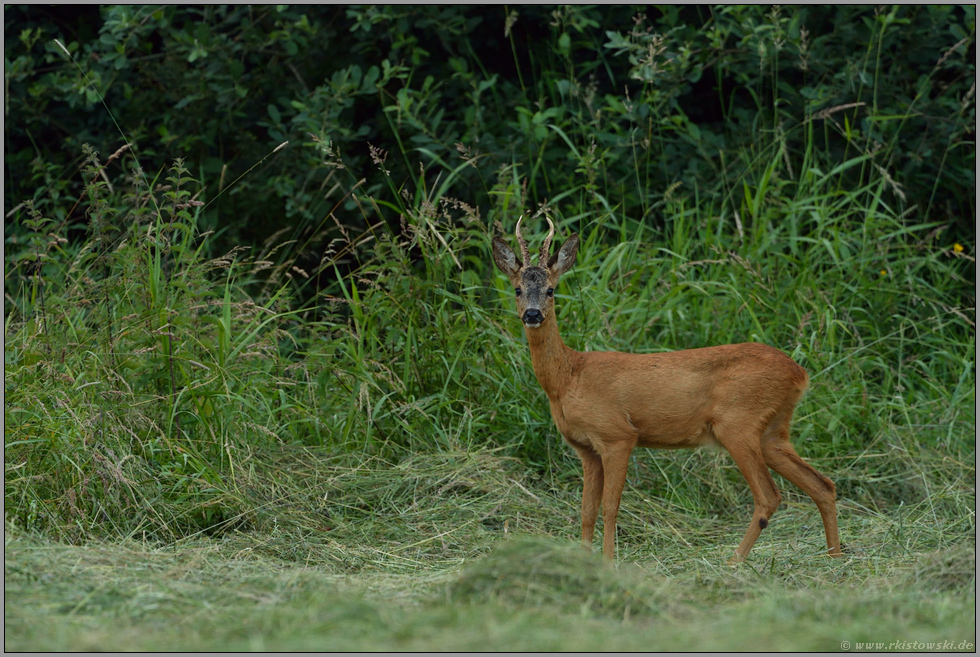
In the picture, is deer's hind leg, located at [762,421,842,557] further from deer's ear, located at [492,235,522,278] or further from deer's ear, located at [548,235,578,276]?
deer's ear, located at [492,235,522,278]

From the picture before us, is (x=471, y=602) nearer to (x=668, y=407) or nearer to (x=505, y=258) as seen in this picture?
(x=668, y=407)

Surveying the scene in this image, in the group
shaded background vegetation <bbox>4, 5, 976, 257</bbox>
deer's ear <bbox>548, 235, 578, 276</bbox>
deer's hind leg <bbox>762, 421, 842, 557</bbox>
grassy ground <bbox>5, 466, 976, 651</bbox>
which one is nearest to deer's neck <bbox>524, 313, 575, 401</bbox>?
deer's ear <bbox>548, 235, 578, 276</bbox>

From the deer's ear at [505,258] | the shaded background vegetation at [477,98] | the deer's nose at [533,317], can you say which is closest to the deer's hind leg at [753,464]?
the deer's nose at [533,317]

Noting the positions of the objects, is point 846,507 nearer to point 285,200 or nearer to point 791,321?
point 791,321

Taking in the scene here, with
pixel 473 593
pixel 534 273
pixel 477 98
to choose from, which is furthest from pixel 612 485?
pixel 477 98

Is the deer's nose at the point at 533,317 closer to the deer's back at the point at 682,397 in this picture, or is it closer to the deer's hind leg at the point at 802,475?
the deer's back at the point at 682,397

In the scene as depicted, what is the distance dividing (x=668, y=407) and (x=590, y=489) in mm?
A: 553

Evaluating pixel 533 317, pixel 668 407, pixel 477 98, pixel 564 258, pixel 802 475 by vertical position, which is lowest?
pixel 802 475

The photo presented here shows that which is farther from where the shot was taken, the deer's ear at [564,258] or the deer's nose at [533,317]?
the deer's ear at [564,258]

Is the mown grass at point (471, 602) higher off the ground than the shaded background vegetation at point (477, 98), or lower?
lower

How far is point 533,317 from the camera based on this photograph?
5.23 m

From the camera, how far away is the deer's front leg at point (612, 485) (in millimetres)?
5133

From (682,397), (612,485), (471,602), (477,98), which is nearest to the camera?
(471,602)

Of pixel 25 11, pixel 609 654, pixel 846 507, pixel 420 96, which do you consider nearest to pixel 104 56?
pixel 25 11
